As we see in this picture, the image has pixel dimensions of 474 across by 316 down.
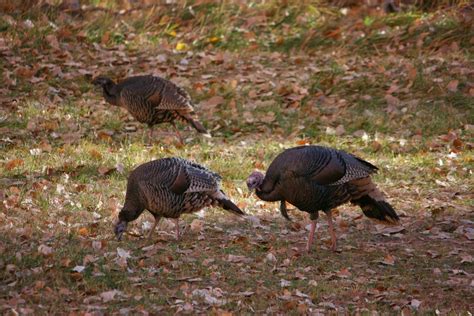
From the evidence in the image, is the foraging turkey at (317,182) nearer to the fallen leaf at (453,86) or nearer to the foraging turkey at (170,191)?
the foraging turkey at (170,191)

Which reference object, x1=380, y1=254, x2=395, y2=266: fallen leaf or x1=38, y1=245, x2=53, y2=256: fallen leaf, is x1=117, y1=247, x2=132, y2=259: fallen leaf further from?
x1=380, y1=254, x2=395, y2=266: fallen leaf

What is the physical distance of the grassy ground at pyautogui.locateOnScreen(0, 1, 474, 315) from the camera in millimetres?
6766

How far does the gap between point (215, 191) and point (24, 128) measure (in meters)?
4.68

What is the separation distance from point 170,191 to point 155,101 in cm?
362

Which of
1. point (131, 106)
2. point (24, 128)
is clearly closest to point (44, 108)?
→ point (24, 128)

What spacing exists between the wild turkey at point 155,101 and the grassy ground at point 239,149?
0.35 m

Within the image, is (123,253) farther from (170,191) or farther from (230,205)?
(230,205)

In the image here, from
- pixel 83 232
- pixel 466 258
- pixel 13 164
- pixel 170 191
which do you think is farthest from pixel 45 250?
pixel 466 258

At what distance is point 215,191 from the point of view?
7.73m

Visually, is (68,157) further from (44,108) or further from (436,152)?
(436,152)

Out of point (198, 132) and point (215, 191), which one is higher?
point (215, 191)

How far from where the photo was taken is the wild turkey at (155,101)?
11031 millimetres

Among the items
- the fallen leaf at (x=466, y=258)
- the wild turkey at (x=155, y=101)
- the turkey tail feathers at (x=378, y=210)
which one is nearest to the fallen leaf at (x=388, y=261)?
the turkey tail feathers at (x=378, y=210)

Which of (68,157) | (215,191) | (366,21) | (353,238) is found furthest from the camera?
(366,21)
